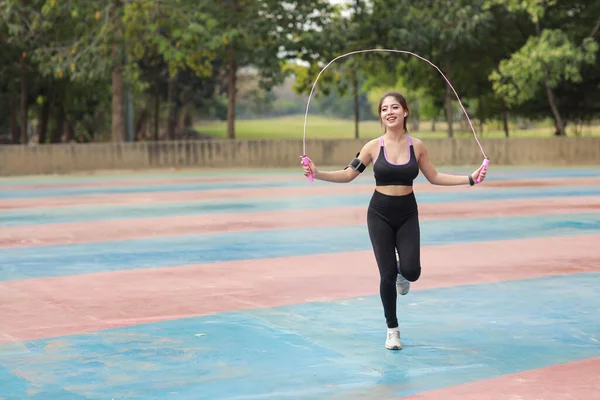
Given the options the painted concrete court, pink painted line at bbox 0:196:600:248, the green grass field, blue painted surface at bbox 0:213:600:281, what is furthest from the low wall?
the green grass field

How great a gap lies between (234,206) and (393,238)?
1292 cm

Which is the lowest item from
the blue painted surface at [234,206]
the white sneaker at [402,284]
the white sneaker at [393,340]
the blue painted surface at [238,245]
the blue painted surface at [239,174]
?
the blue painted surface at [239,174]

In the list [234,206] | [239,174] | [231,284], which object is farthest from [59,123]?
[231,284]

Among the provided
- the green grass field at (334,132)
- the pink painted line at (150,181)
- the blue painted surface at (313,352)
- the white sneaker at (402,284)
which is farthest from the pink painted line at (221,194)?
the green grass field at (334,132)

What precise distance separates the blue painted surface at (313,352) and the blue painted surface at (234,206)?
31.7ft

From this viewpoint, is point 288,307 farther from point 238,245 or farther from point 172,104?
point 172,104

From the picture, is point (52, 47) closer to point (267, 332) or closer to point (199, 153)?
point (199, 153)

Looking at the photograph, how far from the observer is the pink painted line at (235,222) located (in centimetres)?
1534

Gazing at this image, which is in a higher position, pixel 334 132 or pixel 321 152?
pixel 321 152

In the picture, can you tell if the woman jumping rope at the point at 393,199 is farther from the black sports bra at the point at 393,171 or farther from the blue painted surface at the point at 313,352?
the blue painted surface at the point at 313,352

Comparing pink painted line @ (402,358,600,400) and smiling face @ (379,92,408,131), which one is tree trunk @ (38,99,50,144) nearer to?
smiling face @ (379,92,408,131)

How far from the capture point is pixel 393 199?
24.3 feet

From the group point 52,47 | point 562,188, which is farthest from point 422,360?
point 52,47

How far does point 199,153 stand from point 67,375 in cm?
2654
